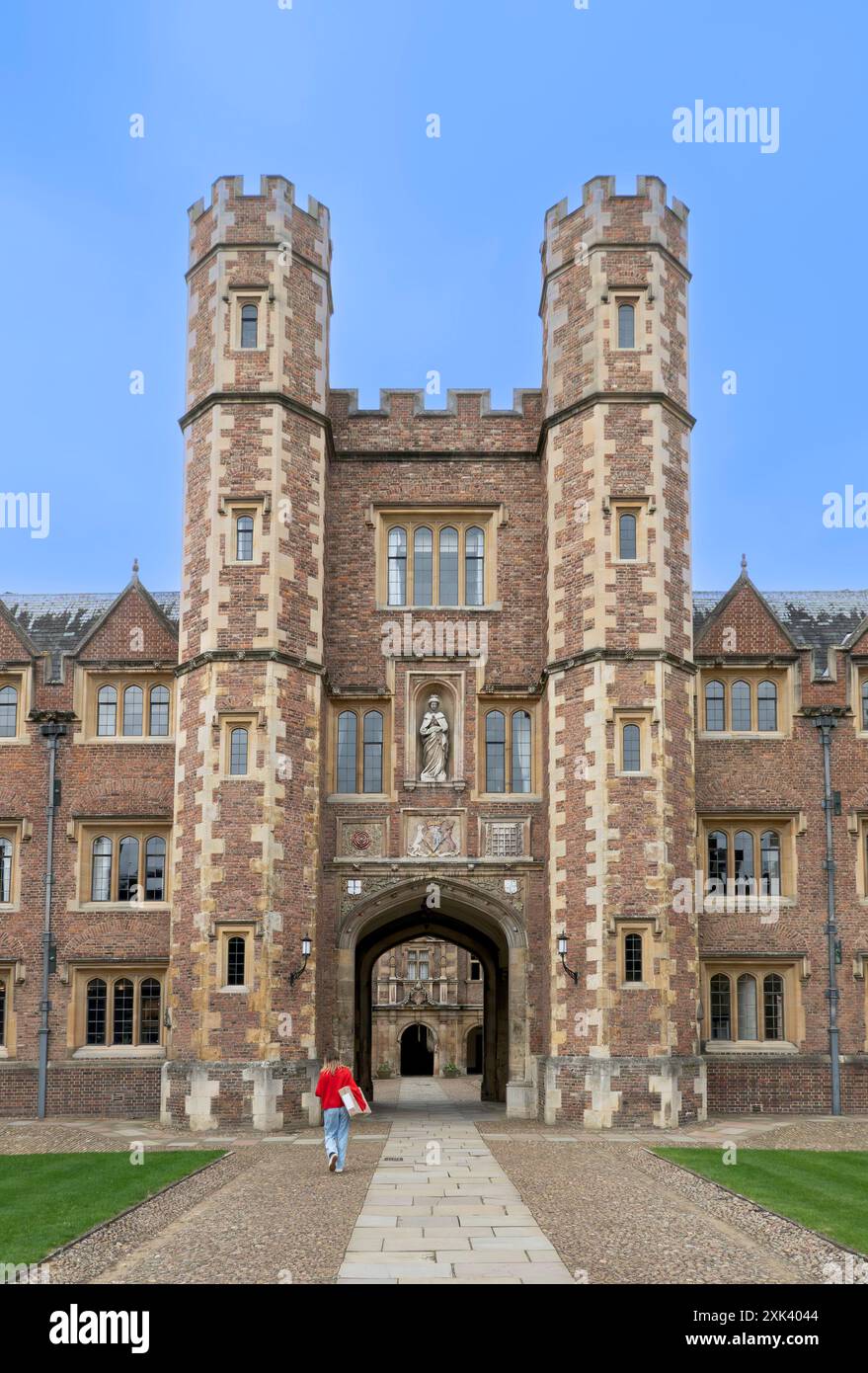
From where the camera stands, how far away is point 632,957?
24.3 meters

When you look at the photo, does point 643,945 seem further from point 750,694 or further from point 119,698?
point 119,698

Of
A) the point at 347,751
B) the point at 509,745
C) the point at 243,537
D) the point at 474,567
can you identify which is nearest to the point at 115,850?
the point at 347,751

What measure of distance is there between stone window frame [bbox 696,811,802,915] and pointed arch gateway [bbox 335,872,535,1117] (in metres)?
4.17

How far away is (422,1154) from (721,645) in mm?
13286

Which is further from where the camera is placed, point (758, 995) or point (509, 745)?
point (758, 995)

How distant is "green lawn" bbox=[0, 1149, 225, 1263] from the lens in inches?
482

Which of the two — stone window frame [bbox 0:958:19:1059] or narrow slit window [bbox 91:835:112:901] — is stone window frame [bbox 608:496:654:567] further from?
stone window frame [bbox 0:958:19:1059]

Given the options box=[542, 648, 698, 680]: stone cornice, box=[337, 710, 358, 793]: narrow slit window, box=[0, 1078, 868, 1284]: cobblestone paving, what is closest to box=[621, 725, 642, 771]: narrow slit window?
box=[542, 648, 698, 680]: stone cornice

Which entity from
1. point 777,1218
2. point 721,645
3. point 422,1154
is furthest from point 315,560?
point 777,1218

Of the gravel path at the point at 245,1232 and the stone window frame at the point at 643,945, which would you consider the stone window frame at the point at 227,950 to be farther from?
the stone window frame at the point at 643,945

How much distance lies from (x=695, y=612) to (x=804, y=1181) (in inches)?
621

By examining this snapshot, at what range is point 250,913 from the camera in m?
24.2

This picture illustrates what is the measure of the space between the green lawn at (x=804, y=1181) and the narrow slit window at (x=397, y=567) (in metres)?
12.2
